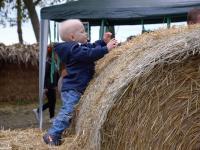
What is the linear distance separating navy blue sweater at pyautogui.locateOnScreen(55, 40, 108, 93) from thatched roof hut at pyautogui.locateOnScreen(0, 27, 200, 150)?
825 mm

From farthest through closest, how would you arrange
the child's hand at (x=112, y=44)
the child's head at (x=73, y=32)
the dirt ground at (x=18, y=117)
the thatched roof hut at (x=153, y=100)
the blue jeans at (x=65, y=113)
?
the dirt ground at (x=18, y=117) → the child's head at (x=73, y=32) → the blue jeans at (x=65, y=113) → the child's hand at (x=112, y=44) → the thatched roof hut at (x=153, y=100)

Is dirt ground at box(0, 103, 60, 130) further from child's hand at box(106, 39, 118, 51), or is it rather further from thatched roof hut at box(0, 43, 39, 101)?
child's hand at box(106, 39, 118, 51)

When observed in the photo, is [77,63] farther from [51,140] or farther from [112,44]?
[51,140]

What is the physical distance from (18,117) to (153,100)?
35.1 ft

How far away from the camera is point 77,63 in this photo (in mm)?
5523

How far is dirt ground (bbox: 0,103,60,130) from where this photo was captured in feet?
40.7

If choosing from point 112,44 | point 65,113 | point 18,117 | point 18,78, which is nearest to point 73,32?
point 112,44

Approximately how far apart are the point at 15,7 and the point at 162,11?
42.6 feet

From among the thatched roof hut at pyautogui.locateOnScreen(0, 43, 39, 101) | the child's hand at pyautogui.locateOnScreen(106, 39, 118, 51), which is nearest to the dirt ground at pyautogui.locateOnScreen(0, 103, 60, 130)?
the thatched roof hut at pyautogui.locateOnScreen(0, 43, 39, 101)

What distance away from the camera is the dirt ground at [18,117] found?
1241cm

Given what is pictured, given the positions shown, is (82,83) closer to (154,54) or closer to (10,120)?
(154,54)

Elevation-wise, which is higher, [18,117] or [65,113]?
[65,113]

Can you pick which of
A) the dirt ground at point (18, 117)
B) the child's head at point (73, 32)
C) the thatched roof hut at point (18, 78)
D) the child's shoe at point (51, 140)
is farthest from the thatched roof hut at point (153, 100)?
the thatched roof hut at point (18, 78)

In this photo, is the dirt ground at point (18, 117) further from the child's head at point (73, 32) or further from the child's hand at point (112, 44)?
the child's hand at point (112, 44)
